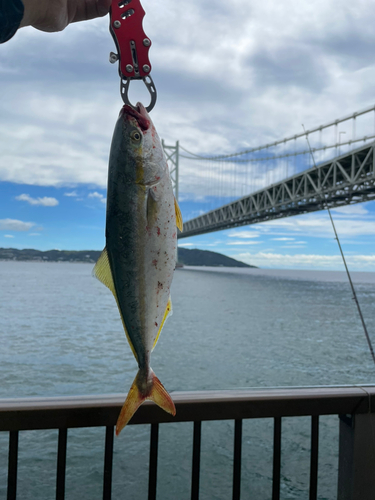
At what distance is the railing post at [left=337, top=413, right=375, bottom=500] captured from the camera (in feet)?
6.09

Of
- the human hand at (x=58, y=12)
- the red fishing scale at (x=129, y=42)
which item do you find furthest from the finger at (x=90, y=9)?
the red fishing scale at (x=129, y=42)

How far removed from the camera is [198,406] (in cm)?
168

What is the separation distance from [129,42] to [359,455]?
1900 mm

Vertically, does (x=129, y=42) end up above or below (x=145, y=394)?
above

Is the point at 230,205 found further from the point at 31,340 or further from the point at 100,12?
the point at 100,12

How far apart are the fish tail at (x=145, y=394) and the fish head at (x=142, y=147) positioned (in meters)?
0.50

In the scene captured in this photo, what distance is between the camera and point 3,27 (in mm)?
1053

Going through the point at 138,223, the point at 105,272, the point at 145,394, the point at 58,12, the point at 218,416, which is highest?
the point at 58,12

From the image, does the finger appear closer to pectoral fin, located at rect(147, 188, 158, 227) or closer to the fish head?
the fish head

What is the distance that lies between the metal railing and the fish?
63 cm

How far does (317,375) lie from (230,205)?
32.7 metres

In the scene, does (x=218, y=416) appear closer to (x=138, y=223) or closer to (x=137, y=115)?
(x=138, y=223)

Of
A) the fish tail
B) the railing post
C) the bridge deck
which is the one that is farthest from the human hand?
the bridge deck

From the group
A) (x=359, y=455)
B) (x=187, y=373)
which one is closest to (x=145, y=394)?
(x=359, y=455)
